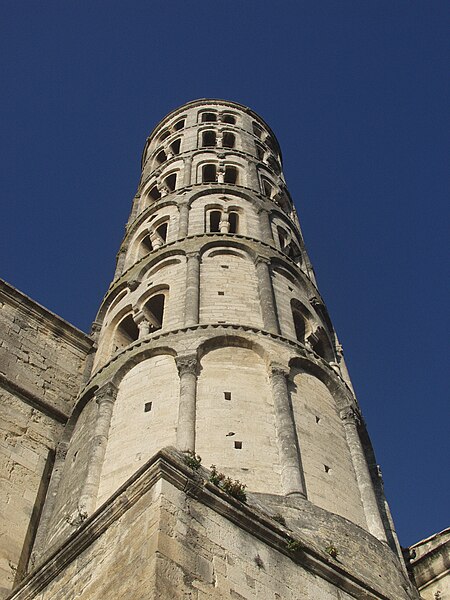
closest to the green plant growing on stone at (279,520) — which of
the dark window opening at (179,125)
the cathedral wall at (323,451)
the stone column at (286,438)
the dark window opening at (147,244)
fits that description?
the stone column at (286,438)

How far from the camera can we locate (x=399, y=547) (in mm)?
12195

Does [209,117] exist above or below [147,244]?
above

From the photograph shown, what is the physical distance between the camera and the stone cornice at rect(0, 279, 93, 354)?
54.7ft

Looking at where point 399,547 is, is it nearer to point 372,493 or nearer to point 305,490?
point 372,493

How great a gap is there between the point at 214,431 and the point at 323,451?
5.95 feet

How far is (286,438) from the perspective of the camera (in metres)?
11.6

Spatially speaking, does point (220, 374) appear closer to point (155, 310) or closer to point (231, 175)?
point (155, 310)

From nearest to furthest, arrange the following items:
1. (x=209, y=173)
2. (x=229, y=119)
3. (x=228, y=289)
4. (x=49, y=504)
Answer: (x=49, y=504)
(x=228, y=289)
(x=209, y=173)
(x=229, y=119)

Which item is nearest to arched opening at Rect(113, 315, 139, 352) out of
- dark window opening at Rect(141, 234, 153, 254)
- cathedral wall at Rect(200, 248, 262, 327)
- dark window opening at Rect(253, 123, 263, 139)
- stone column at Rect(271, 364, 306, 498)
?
cathedral wall at Rect(200, 248, 262, 327)

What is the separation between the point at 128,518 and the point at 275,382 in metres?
5.18

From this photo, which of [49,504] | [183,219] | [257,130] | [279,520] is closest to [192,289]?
[183,219]

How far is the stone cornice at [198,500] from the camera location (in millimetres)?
8180

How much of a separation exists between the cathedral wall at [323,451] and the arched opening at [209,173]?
1053 centimetres

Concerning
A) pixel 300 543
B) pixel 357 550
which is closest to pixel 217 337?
pixel 357 550
